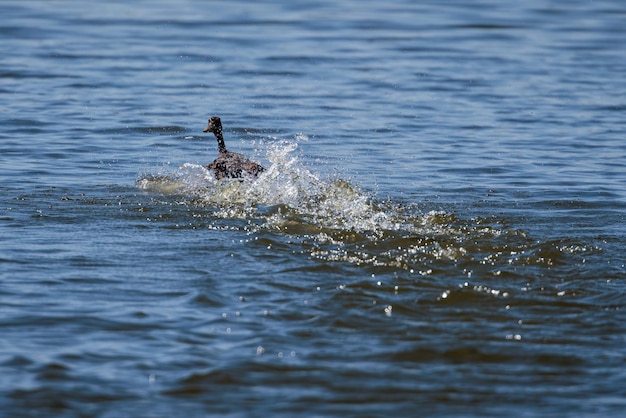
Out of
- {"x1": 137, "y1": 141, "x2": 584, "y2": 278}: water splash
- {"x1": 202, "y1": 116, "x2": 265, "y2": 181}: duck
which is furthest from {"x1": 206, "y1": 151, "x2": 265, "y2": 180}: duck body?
{"x1": 137, "y1": 141, "x2": 584, "y2": 278}: water splash

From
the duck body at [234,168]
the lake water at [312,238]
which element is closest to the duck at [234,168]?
the duck body at [234,168]

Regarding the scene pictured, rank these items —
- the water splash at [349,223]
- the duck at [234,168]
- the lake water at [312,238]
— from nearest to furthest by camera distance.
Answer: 1. the lake water at [312,238]
2. the water splash at [349,223]
3. the duck at [234,168]

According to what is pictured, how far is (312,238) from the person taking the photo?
8.16 meters

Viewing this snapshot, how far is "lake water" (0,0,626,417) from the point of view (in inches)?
226

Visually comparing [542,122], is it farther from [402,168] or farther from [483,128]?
[402,168]

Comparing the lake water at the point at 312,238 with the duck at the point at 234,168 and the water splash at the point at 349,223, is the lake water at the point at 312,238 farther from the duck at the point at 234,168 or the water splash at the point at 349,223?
the duck at the point at 234,168

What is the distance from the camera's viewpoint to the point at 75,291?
6.90 metres

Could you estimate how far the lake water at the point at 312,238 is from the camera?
5.74 meters

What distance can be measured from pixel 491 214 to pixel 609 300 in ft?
8.02

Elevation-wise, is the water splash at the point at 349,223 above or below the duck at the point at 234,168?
below

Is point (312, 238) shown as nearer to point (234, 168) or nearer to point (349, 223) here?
point (349, 223)

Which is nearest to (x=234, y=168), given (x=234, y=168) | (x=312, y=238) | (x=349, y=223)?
(x=234, y=168)

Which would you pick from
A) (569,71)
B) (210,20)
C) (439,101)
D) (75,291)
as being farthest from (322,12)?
(75,291)

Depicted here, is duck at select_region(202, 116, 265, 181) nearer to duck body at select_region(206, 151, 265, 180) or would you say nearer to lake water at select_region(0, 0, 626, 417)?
duck body at select_region(206, 151, 265, 180)
